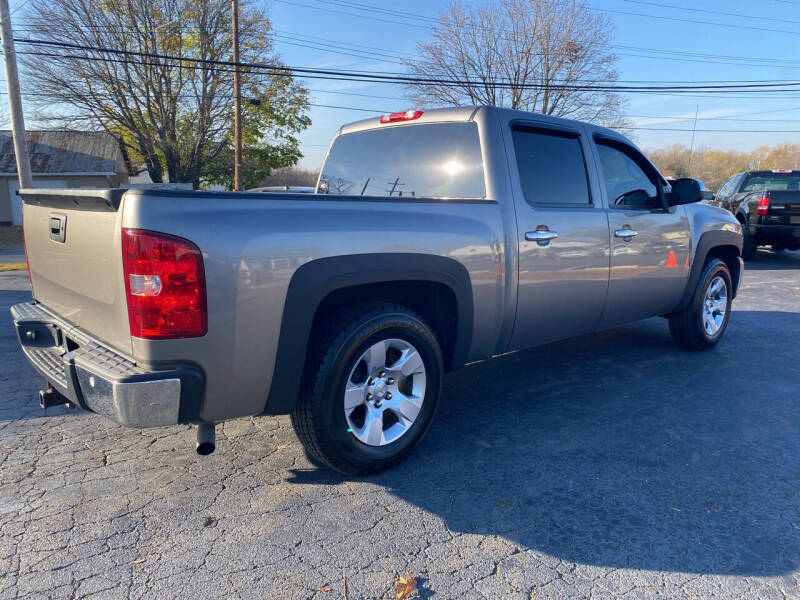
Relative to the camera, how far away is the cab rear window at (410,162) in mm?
3658

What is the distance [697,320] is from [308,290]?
4.12 meters

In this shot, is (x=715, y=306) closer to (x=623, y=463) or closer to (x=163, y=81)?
(x=623, y=463)

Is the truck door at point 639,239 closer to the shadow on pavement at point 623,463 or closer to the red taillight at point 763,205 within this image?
the shadow on pavement at point 623,463

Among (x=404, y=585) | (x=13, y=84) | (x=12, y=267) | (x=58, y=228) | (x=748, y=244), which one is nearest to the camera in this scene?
(x=404, y=585)

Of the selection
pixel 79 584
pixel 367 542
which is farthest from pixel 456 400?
pixel 79 584

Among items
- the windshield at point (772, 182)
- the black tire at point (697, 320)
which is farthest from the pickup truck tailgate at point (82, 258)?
the windshield at point (772, 182)

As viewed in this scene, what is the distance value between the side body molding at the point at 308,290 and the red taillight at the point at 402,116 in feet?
4.68

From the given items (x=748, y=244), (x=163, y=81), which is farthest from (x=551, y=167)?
(x=163, y=81)

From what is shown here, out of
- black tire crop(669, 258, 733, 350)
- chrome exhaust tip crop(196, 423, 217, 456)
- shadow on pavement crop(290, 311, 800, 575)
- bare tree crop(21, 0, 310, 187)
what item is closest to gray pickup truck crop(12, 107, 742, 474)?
chrome exhaust tip crop(196, 423, 217, 456)

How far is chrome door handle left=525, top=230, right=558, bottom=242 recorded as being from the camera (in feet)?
11.9

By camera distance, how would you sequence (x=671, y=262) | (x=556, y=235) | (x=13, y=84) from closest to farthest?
Result: 1. (x=556, y=235)
2. (x=671, y=262)
3. (x=13, y=84)

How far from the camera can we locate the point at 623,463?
3264mm

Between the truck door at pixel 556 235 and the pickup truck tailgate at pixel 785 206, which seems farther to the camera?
the pickup truck tailgate at pixel 785 206

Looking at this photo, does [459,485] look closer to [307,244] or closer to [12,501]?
[307,244]
